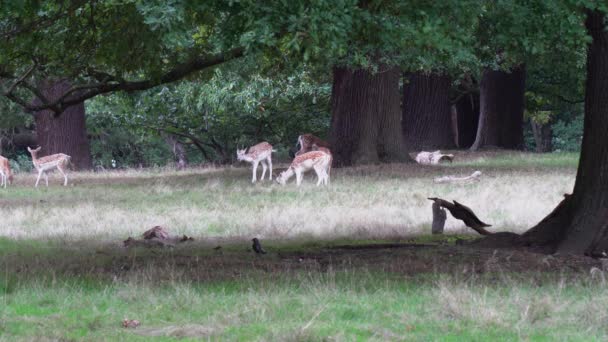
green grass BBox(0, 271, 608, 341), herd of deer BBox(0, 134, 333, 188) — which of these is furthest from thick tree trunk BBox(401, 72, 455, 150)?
green grass BBox(0, 271, 608, 341)

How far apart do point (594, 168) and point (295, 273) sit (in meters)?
3.52

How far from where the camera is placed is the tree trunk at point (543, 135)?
54.6 metres

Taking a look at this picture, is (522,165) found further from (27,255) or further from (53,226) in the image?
(27,255)

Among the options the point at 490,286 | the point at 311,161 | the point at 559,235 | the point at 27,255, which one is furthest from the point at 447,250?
the point at 311,161

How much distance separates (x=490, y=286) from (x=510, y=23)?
2.74m

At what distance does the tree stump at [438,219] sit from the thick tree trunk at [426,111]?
60.0ft

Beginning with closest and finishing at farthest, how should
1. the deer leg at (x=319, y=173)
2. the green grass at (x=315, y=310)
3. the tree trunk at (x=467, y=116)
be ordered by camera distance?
the green grass at (x=315, y=310)
the deer leg at (x=319, y=173)
the tree trunk at (x=467, y=116)

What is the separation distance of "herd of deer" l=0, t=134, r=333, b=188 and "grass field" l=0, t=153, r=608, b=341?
2837 millimetres

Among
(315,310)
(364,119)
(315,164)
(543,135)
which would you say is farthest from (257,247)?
(543,135)

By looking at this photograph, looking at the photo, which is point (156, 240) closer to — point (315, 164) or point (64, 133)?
point (315, 164)

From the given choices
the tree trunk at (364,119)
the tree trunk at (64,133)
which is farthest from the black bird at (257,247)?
the tree trunk at (64,133)

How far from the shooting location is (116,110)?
36.2 meters

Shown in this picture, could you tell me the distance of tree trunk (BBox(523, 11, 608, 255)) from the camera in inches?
429

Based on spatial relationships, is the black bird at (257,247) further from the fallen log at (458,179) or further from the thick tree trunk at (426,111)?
the thick tree trunk at (426,111)
